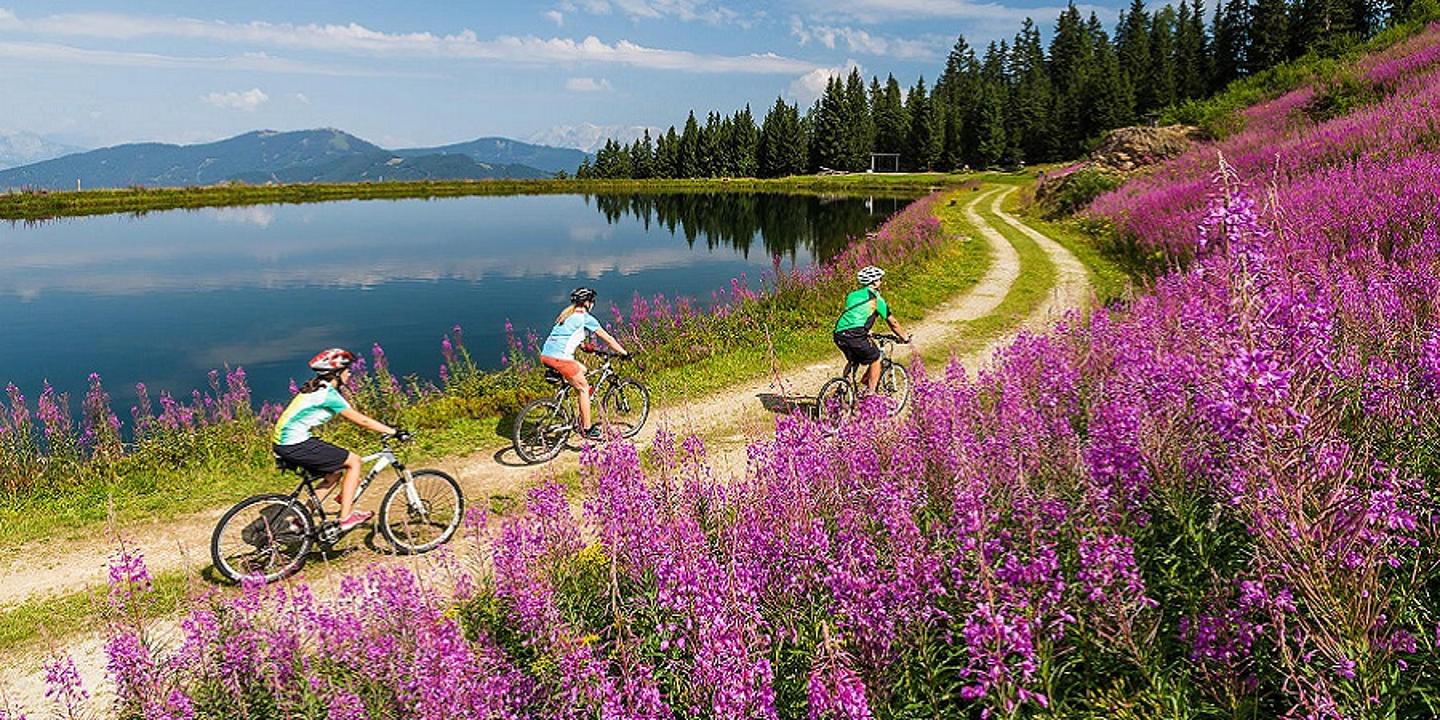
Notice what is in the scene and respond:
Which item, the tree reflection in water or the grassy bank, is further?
the grassy bank

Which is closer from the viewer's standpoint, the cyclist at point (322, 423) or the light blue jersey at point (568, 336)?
the cyclist at point (322, 423)

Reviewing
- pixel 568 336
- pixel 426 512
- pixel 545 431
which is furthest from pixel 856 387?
pixel 426 512

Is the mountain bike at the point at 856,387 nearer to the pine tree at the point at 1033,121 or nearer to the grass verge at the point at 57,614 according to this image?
the grass verge at the point at 57,614

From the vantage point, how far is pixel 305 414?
9109 millimetres

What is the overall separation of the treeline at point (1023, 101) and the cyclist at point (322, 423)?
88.1 m

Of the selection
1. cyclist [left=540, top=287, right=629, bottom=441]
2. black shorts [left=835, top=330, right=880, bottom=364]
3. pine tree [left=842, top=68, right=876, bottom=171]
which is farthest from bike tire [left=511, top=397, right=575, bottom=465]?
pine tree [left=842, top=68, right=876, bottom=171]

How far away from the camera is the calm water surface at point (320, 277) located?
27.5m

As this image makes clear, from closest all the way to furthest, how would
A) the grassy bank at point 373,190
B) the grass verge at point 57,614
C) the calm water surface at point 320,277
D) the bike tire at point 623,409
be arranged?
the grass verge at point 57,614 < the bike tire at point 623,409 < the calm water surface at point 320,277 < the grassy bank at point 373,190

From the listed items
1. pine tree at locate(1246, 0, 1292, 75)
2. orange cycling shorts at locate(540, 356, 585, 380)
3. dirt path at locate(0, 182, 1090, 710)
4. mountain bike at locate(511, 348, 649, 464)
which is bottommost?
dirt path at locate(0, 182, 1090, 710)

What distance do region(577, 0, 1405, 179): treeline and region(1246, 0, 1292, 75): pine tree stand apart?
0.14 metres

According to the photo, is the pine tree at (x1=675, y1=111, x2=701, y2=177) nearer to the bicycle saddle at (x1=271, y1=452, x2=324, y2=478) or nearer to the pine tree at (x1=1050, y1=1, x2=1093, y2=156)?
the pine tree at (x1=1050, y1=1, x2=1093, y2=156)

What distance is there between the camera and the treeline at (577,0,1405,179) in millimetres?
96125

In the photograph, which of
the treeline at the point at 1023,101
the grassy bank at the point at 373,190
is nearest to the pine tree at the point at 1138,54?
the treeline at the point at 1023,101

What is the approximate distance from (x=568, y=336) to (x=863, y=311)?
190 inches
